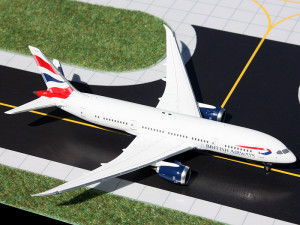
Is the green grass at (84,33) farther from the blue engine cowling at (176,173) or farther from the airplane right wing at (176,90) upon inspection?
the blue engine cowling at (176,173)

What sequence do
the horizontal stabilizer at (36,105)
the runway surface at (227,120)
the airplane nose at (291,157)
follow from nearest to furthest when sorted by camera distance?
the airplane nose at (291,157) < the runway surface at (227,120) < the horizontal stabilizer at (36,105)

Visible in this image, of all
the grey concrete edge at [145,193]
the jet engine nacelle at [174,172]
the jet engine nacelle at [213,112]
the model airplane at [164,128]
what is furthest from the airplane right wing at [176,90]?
the grey concrete edge at [145,193]

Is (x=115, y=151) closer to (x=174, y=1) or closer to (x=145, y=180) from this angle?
(x=145, y=180)

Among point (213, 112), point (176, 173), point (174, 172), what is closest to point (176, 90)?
point (213, 112)

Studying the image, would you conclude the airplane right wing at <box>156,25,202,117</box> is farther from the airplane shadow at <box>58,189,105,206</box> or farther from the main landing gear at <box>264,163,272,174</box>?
the airplane shadow at <box>58,189,105,206</box>

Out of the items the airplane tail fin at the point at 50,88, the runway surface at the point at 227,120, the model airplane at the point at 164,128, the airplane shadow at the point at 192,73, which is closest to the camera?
the model airplane at the point at 164,128

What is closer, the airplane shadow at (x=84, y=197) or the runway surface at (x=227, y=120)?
the airplane shadow at (x=84, y=197)

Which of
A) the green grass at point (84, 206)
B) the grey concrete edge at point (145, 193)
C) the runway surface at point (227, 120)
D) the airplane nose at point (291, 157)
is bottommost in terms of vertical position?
the green grass at point (84, 206)

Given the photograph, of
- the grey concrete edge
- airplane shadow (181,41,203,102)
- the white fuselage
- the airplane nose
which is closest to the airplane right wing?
the white fuselage
